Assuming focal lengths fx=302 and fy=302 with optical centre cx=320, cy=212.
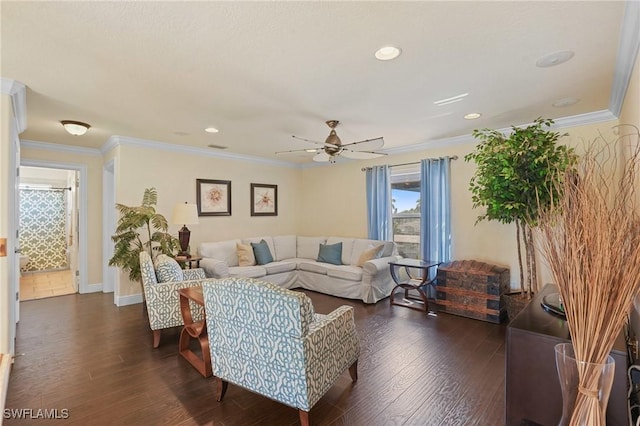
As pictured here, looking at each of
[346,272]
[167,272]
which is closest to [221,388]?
[167,272]

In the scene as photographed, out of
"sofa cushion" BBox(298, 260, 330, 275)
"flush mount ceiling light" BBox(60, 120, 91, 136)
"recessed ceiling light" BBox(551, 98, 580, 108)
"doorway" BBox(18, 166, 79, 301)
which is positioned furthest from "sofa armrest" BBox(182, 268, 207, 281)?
"doorway" BBox(18, 166, 79, 301)

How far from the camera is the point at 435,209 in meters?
4.71

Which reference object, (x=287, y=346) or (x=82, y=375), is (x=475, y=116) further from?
(x=82, y=375)

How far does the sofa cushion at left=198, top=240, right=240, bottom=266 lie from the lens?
5.00 m

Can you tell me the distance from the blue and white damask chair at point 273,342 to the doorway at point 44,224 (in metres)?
6.42

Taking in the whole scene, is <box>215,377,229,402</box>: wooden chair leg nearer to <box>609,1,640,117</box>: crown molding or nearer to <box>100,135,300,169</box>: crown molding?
<box>609,1,640,117</box>: crown molding

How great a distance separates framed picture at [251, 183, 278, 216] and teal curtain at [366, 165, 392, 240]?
2162mm

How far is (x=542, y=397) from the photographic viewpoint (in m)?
1.65

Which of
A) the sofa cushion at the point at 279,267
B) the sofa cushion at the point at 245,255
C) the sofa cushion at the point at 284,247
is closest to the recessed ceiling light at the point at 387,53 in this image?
the sofa cushion at the point at 279,267

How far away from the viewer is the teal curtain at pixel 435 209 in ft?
15.2

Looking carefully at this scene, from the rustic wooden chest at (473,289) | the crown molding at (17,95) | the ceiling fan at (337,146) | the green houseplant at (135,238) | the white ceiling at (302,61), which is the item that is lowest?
the rustic wooden chest at (473,289)

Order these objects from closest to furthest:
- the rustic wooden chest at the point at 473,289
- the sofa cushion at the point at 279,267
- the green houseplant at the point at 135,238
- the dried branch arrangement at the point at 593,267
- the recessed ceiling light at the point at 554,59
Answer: the dried branch arrangement at the point at 593,267 → the recessed ceiling light at the point at 554,59 → the rustic wooden chest at the point at 473,289 → the green houseplant at the point at 135,238 → the sofa cushion at the point at 279,267

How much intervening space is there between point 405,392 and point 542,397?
94 cm

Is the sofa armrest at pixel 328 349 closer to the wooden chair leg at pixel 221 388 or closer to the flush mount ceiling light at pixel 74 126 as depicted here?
the wooden chair leg at pixel 221 388
